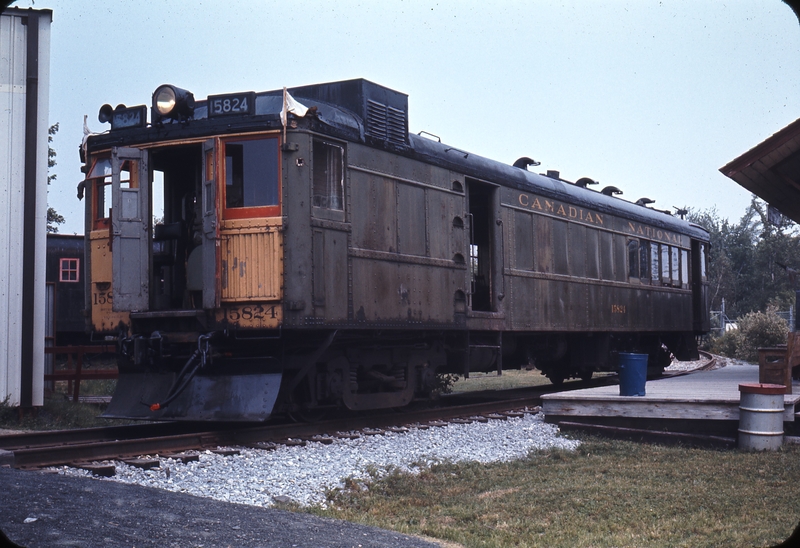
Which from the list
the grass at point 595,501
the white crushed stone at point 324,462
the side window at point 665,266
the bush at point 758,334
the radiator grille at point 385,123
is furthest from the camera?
the bush at point 758,334

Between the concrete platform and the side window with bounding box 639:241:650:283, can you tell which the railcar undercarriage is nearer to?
the concrete platform

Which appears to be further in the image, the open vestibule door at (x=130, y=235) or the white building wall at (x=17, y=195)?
the white building wall at (x=17, y=195)

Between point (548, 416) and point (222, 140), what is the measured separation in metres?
5.08

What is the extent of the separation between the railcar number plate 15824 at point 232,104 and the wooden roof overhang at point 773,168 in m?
5.96

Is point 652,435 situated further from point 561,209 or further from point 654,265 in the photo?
point 654,265

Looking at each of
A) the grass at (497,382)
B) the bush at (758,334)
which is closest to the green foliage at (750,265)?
the bush at (758,334)

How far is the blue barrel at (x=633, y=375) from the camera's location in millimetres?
9953

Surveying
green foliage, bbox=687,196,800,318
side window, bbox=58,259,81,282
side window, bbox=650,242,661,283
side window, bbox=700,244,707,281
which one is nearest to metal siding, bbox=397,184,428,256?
side window, bbox=650,242,661,283

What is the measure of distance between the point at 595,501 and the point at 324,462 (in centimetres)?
263

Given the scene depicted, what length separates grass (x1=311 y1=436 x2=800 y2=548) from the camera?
5020mm

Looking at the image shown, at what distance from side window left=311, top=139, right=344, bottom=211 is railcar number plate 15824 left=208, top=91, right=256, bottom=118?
82cm

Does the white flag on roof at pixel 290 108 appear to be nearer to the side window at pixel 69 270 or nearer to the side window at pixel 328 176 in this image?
the side window at pixel 328 176

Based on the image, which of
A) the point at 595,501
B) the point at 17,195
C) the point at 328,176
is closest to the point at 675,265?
the point at 328,176

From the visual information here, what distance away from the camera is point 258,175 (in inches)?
354
